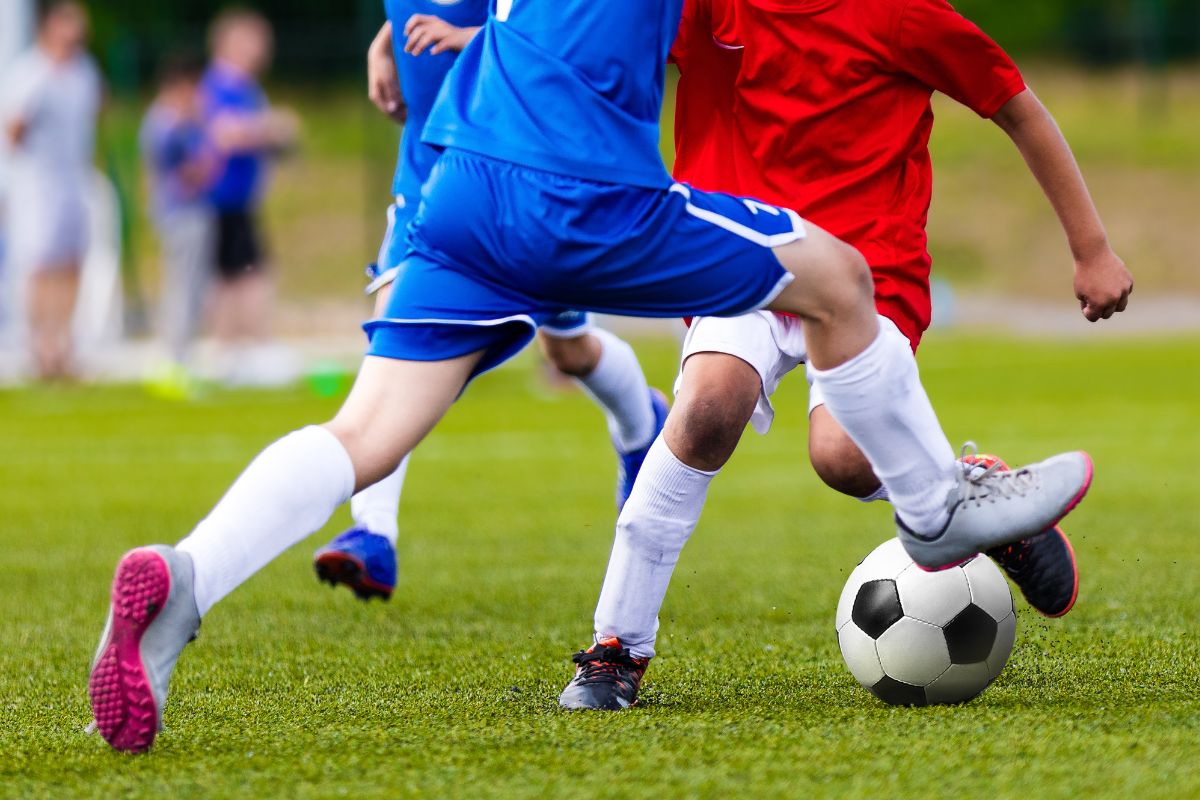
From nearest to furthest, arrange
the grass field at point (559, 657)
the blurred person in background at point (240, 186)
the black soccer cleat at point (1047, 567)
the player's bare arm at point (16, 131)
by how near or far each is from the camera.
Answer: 1. the grass field at point (559, 657)
2. the black soccer cleat at point (1047, 567)
3. the player's bare arm at point (16, 131)
4. the blurred person in background at point (240, 186)

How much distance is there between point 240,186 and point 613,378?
863cm

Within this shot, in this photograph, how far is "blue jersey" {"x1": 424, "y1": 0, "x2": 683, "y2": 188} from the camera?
2.80 m

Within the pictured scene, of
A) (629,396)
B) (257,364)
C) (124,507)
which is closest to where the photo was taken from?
(629,396)

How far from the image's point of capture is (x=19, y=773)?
2.75m

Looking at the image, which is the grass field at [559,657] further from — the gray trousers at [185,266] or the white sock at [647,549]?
the gray trousers at [185,266]

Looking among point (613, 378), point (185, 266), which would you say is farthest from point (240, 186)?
point (613, 378)

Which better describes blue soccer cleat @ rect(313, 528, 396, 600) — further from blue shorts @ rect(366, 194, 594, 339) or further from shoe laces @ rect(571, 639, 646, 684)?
shoe laces @ rect(571, 639, 646, 684)

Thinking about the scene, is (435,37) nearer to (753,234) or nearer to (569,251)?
(569,251)

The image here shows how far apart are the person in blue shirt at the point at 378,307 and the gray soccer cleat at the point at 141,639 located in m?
1.32

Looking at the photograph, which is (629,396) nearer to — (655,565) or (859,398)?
(655,565)

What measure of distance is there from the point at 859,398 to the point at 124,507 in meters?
4.56

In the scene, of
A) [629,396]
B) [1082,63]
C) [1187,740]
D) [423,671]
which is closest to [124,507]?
[629,396]

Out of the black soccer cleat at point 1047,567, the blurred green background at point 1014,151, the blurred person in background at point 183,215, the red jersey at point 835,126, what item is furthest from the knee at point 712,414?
the blurred green background at point 1014,151

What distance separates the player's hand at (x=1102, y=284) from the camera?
331 cm
